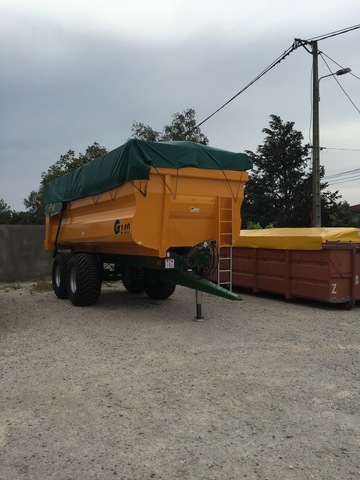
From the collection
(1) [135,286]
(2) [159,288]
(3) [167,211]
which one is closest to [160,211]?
(3) [167,211]

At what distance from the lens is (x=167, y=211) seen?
7992 mm

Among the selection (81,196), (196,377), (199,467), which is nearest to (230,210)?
(81,196)

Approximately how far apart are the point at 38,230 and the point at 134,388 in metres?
12.9

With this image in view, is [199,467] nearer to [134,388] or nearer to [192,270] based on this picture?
[134,388]

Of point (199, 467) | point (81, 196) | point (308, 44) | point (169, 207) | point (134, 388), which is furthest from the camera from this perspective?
point (308, 44)

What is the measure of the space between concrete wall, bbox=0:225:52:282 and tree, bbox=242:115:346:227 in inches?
1046

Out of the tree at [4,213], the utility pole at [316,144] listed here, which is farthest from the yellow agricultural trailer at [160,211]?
the tree at [4,213]

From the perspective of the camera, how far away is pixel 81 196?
10.2 meters

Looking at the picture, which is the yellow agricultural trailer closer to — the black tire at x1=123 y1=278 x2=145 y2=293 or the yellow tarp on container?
the yellow tarp on container

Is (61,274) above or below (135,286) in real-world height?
above

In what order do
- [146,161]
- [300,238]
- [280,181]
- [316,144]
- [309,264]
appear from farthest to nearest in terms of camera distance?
[280,181] → [316,144] → [300,238] → [309,264] → [146,161]

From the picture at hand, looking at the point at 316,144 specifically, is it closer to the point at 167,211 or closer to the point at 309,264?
the point at 309,264

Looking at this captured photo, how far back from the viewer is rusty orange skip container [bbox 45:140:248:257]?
784 centimetres

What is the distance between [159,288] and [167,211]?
3487mm
